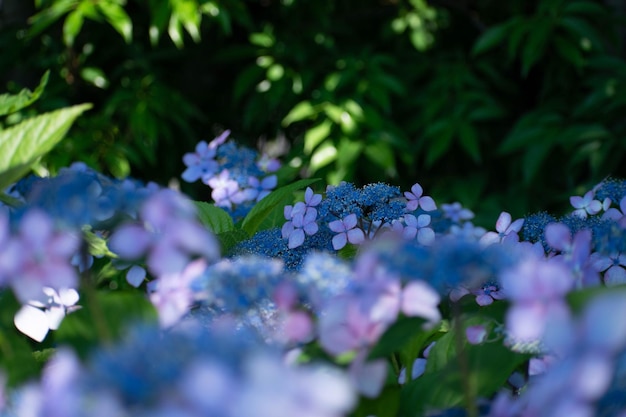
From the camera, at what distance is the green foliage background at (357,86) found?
9.08 feet

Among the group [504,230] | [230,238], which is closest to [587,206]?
[504,230]

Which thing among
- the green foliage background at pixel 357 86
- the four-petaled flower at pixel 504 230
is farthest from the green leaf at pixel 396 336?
the green foliage background at pixel 357 86

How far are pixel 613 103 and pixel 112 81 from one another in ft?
5.76

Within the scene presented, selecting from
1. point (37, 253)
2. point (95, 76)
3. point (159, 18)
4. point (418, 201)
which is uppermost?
point (37, 253)

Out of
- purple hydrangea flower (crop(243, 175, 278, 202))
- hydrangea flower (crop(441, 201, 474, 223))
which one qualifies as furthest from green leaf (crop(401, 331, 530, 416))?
purple hydrangea flower (crop(243, 175, 278, 202))

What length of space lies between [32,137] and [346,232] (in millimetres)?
381

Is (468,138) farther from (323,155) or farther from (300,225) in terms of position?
(300,225)

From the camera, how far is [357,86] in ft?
9.57

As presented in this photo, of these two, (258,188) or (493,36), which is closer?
(258,188)

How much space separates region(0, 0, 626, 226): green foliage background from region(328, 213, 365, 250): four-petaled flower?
5.18 feet

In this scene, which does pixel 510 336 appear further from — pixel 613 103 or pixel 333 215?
pixel 613 103

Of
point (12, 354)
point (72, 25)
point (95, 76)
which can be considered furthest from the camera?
point (95, 76)

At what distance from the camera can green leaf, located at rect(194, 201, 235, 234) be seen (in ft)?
4.22

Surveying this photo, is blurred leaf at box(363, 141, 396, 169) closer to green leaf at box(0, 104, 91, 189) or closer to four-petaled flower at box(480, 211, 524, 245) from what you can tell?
four-petaled flower at box(480, 211, 524, 245)
